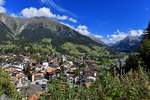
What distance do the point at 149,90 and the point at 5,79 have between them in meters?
34.8

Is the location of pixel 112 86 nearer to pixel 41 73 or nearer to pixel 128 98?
pixel 128 98

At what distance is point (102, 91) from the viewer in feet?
35.8

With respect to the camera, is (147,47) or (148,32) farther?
(148,32)

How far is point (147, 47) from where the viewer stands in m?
52.9

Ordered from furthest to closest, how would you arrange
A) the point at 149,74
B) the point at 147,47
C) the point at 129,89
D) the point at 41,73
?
the point at 41,73, the point at 147,47, the point at 149,74, the point at 129,89

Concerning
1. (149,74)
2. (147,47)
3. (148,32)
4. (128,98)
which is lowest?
(128,98)

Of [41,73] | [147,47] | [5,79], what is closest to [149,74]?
[5,79]

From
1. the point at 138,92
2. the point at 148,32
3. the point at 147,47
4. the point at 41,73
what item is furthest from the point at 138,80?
the point at 41,73

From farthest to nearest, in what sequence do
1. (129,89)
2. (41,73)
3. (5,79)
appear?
(41,73), (5,79), (129,89)

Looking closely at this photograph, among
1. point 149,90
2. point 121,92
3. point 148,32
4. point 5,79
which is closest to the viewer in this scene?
point 149,90

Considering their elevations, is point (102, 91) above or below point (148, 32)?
below

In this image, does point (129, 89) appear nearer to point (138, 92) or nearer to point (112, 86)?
point (138, 92)

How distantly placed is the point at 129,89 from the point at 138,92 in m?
0.37

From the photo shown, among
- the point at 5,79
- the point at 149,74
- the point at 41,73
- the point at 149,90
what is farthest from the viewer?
the point at 41,73
